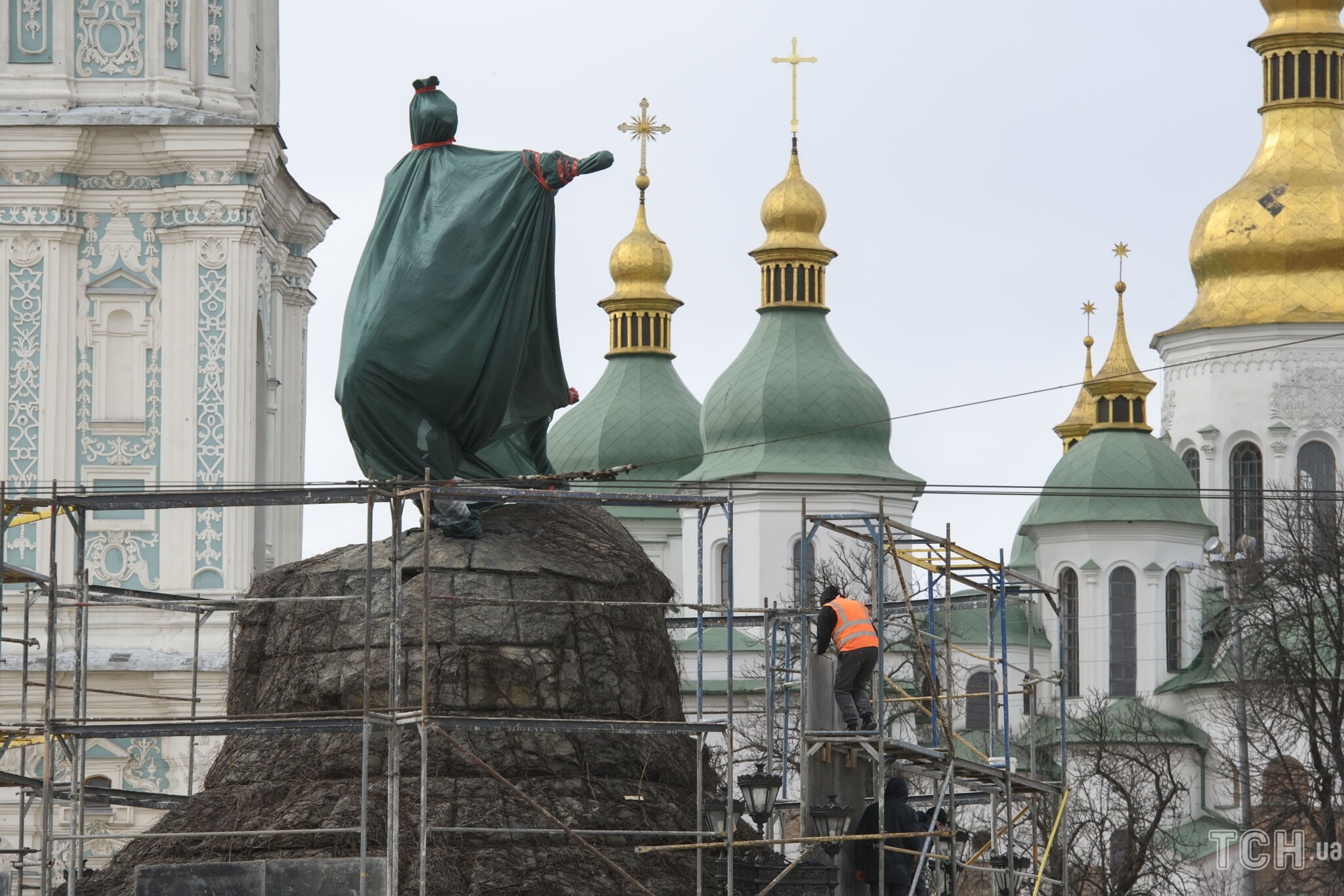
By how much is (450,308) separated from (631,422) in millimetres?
47862

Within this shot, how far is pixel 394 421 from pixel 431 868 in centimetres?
287

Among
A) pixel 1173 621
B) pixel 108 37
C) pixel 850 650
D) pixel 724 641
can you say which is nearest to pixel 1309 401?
pixel 1173 621

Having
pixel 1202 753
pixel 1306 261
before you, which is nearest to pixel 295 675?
pixel 1202 753

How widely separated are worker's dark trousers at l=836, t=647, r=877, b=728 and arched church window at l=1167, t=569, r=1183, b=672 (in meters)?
43.9

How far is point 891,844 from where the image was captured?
19.3m

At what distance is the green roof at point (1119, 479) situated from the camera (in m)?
62.9

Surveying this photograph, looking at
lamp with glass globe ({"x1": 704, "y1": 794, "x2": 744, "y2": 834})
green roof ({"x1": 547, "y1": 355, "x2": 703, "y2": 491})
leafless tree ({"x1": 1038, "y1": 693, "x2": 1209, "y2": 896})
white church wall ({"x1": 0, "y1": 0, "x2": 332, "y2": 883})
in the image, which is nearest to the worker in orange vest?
lamp with glass globe ({"x1": 704, "y1": 794, "x2": 744, "y2": 834})

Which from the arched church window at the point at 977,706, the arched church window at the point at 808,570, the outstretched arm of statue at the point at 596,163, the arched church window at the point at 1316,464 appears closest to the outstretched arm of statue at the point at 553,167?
the outstretched arm of statue at the point at 596,163

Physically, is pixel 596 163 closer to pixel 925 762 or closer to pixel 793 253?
pixel 925 762

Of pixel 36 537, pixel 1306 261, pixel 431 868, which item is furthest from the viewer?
pixel 1306 261

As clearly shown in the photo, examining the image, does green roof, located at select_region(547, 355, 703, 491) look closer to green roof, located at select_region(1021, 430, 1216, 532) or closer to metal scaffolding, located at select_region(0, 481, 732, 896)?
green roof, located at select_region(1021, 430, 1216, 532)

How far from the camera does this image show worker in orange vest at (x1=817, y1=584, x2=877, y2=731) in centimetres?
1912

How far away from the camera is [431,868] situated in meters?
16.9

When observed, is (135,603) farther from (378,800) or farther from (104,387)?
(104,387)
